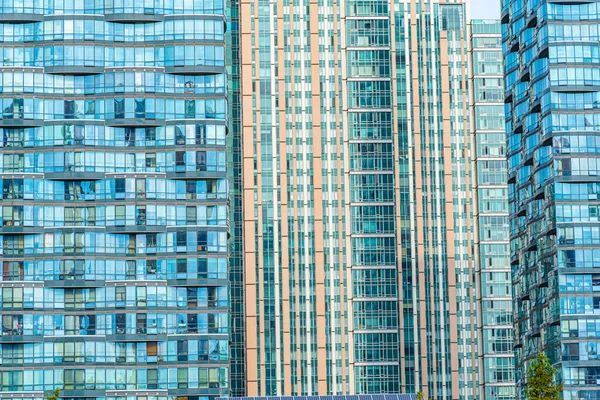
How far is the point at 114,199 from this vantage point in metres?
169

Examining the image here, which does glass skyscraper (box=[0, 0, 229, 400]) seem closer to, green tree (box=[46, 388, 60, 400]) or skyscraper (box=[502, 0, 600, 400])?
green tree (box=[46, 388, 60, 400])

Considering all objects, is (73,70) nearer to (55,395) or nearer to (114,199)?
(114,199)

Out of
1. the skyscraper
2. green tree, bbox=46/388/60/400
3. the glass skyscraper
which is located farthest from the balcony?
the skyscraper

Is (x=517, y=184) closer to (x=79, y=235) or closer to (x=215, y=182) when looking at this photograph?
(x=215, y=182)

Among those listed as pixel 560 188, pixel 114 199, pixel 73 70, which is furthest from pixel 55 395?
pixel 560 188

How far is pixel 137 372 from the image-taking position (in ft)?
543

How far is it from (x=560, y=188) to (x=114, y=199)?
47002 millimetres

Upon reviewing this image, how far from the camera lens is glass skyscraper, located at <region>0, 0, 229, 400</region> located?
543ft

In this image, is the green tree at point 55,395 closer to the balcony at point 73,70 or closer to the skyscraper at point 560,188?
the balcony at point 73,70

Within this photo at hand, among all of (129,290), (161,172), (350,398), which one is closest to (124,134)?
(161,172)

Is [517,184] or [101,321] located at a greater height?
[517,184]

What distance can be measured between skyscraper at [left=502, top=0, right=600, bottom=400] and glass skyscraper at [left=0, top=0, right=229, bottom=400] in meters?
34.5

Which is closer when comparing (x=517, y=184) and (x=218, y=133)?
(x=218, y=133)

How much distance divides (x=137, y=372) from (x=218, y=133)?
2622cm
